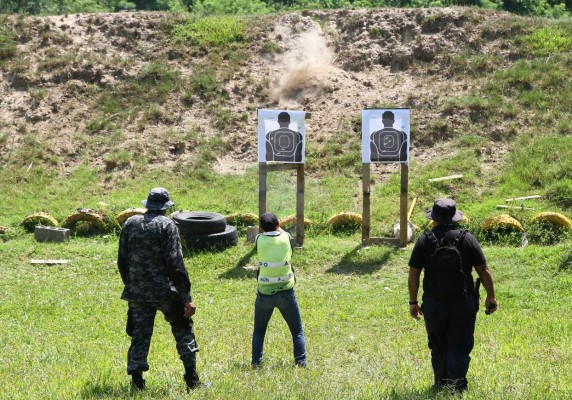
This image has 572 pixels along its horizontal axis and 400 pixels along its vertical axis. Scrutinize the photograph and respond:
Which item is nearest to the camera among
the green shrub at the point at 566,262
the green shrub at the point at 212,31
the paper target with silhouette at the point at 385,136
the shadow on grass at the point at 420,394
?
the shadow on grass at the point at 420,394

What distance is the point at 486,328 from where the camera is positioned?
9898mm

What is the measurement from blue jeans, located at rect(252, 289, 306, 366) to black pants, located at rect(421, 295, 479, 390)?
1558 millimetres

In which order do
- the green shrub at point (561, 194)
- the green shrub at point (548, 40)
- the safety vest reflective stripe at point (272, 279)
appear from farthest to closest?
1. the green shrub at point (548, 40)
2. the green shrub at point (561, 194)
3. the safety vest reflective stripe at point (272, 279)

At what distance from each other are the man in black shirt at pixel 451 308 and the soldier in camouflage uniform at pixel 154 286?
2070mm

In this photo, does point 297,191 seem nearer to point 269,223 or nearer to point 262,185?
point 262,185

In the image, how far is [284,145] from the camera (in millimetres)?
15508

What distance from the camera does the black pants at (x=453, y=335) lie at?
6.84 m

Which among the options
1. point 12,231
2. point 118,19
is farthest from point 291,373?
point 118,19

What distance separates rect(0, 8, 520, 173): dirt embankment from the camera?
68.2 feet

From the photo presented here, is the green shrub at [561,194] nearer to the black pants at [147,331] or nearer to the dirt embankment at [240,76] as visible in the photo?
the dirt embankment at [240,76]

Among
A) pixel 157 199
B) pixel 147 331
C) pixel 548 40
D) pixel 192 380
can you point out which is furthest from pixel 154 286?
pixel 548 40

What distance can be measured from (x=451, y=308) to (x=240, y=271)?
24.3ft

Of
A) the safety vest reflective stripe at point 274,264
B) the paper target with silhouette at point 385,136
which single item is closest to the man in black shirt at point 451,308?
the safety vest reflective stripe at point 274,264

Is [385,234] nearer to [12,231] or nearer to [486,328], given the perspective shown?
[486,328]
